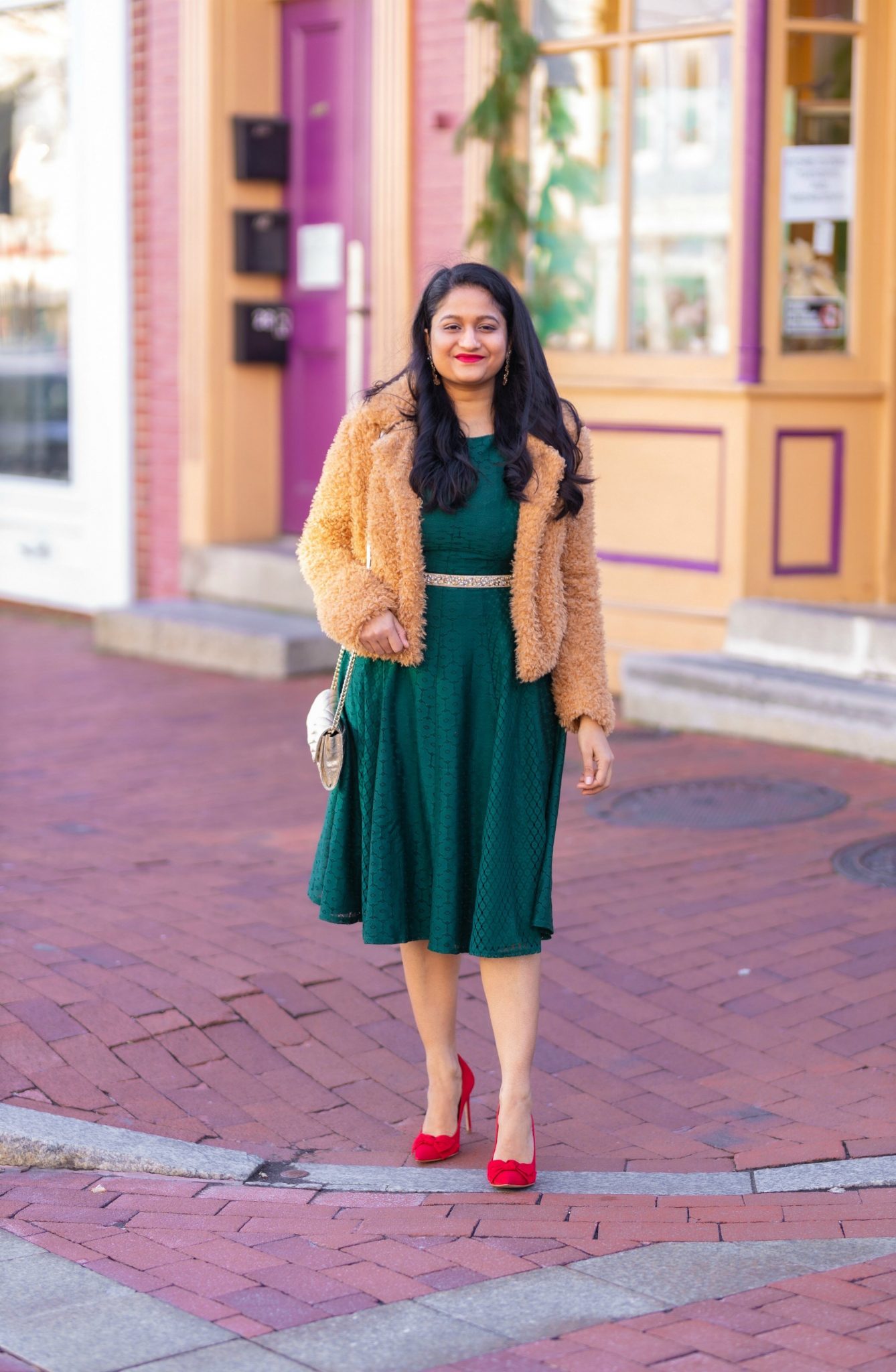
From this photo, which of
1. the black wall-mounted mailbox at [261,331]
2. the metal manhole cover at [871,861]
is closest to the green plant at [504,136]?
the black wall-mounted mailbox at [261,331]

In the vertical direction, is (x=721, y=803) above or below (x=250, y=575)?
below

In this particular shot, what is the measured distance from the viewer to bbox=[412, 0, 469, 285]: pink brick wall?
8.94 metres

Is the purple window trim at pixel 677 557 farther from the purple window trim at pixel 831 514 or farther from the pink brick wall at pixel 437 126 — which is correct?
the pink brick wall at pixel 437 126

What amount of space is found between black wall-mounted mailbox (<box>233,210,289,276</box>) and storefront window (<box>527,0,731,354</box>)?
1942mm

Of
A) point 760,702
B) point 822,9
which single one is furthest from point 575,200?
point 760,702

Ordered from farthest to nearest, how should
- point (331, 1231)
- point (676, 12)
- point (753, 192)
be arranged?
point (676, 12) < point (753, 192) < point (331, 1231)

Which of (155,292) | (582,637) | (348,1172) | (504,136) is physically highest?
(504,136)

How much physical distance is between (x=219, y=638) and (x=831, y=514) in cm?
309

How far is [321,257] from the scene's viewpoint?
10.1m

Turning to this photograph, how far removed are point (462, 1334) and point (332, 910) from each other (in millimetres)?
1040

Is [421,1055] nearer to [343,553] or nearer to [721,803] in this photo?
[343,553]

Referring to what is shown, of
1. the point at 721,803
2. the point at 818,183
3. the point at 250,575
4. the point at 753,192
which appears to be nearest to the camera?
the point at 721,803

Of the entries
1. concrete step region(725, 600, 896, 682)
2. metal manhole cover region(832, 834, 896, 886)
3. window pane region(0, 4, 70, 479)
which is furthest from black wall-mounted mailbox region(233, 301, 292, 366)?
metal manhole cover region(832, 834, 896, 886)

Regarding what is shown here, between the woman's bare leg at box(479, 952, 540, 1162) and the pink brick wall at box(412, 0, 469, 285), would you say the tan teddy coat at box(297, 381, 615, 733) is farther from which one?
the pink brick wall at box(412, 0, 469, 285)
